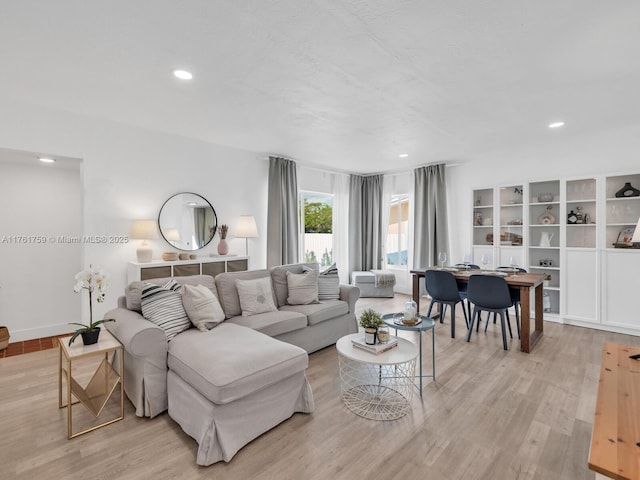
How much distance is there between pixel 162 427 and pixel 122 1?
104 inches

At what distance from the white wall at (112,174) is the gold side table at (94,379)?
1573mm

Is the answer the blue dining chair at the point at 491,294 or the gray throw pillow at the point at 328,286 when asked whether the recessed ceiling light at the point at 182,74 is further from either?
the blue dining chair at the point at 491,294

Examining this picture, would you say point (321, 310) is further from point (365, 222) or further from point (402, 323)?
point (365, 222)

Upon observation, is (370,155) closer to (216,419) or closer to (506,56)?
(506,56)

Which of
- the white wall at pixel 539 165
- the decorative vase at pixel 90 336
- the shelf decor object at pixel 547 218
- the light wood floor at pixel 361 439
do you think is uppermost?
the white wall at pixel 539 165

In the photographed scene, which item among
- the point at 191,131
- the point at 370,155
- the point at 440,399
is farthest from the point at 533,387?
the point at 191,131

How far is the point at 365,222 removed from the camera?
7227 millimetres

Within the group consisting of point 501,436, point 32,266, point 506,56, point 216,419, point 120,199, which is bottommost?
point 501,436

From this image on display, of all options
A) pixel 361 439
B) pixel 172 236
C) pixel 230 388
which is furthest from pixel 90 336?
pixel 172 236

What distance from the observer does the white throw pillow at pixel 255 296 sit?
317cm

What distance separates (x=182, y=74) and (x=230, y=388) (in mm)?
2427

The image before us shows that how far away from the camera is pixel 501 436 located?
6.77ft

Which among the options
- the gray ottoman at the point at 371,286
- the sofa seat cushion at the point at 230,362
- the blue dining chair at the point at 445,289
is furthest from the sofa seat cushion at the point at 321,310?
the gray ottoman at the point at 371,286

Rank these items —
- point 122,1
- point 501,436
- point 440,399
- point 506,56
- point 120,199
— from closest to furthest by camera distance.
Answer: point 122,1
point 501,436
point 506,56
point 440,399
point 120,199
